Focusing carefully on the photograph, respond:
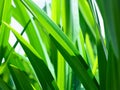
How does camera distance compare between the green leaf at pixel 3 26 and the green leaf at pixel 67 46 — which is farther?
the green leaf at pixel 3 26

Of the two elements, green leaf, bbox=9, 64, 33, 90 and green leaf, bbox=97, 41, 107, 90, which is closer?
green leaf, bbox=97, 41, 107, 90

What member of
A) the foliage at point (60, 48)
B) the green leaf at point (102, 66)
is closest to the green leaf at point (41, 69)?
the foliage at point (60, 48)

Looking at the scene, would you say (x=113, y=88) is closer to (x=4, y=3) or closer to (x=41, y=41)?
(x=41, y=41)

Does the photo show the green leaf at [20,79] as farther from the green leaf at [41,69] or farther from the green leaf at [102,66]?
the green leaf at [102,66]

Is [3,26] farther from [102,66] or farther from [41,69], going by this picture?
[102,66]

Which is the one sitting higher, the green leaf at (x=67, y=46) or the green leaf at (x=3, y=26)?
the green leaf at (x=3, y=26)

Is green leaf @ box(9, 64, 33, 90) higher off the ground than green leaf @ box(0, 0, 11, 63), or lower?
lower

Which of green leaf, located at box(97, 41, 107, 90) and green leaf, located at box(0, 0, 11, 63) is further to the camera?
green leaf, located at box(0, 0, 11, 63)

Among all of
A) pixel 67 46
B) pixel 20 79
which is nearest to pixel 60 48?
pixel 67 46

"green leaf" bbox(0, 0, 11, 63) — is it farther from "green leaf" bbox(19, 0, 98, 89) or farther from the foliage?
"green leaf" bbox(19, 0, 98, 89)

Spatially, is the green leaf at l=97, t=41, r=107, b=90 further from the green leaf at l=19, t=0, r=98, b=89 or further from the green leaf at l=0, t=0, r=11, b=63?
the green leaf at l=0, t=0, r=11, b=63

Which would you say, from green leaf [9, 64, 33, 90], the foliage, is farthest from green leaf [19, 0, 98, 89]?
green leaf [9, 64, 33, 90]
